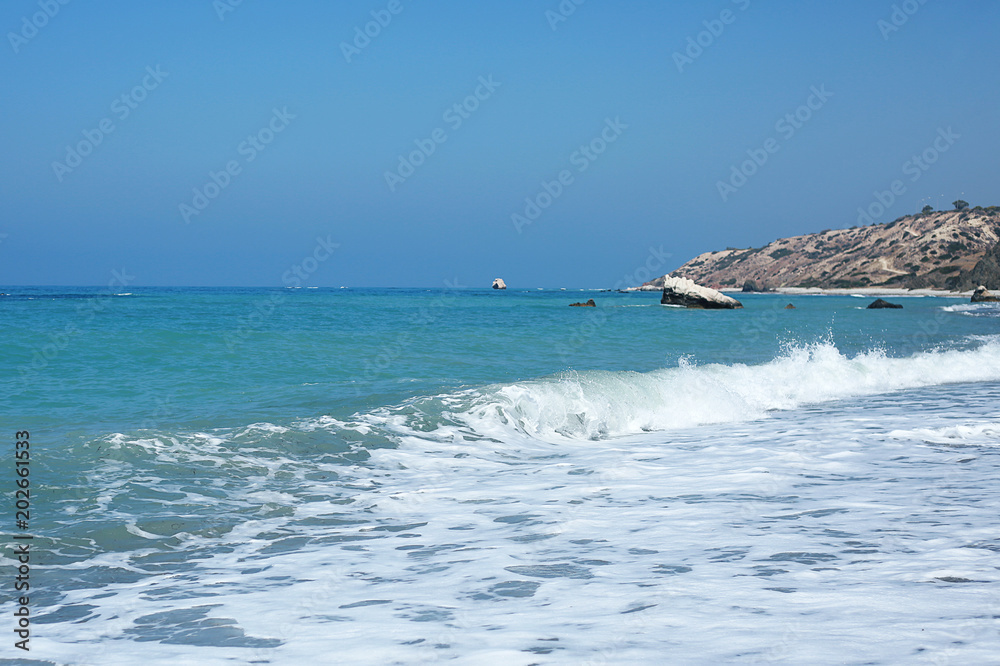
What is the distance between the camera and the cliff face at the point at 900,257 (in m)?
117

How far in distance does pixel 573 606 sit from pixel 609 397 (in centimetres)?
859

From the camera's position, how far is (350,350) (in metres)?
20.9

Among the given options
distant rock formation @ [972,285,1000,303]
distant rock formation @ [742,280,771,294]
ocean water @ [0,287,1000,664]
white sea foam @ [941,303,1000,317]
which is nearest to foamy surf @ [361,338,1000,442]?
ocean water @ [0,287,1000,664]

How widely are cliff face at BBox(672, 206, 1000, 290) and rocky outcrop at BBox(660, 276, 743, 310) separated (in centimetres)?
6151

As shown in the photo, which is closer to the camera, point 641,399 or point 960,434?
point 960,434

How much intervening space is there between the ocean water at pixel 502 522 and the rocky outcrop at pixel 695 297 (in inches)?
1921

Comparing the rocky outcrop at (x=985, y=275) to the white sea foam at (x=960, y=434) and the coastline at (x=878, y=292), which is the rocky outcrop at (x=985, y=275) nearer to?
the coastline at (x=878, y=292)

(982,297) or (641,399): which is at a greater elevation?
(982,297)

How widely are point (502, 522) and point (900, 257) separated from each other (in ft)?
516

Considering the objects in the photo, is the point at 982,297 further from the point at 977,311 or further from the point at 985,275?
the point at 977,311

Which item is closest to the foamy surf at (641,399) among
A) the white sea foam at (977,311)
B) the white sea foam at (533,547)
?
the white sea foam at (533,547)

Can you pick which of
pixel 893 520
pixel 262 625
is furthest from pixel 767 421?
pixel 262 625

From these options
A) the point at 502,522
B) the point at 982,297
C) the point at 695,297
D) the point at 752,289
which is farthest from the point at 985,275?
the point at 502,522

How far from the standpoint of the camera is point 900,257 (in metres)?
139
